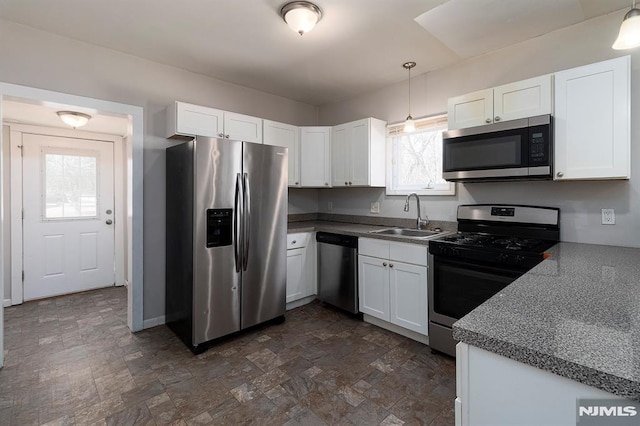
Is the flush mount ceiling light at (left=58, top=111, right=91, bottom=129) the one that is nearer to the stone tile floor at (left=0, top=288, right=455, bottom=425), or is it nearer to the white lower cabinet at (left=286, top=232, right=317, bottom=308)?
the stone tile floor at (left=0, top=288, right=455, bottom=425)

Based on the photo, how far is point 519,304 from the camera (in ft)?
3.17

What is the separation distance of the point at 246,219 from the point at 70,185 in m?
2.99

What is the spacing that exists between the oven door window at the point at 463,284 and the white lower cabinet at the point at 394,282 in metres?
0.14

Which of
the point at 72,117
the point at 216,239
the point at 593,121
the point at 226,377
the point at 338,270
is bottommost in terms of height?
the point at 226,377

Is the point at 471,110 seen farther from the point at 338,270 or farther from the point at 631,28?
the point at 338,270

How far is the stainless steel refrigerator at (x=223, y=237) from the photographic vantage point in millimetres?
2520

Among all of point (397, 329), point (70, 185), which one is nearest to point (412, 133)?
point (397, 329)

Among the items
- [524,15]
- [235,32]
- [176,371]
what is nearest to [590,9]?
[524,15]

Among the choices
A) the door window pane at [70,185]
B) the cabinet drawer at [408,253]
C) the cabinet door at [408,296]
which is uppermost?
the door window pane at [70,185]

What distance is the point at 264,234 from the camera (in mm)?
2926

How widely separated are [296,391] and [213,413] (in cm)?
51

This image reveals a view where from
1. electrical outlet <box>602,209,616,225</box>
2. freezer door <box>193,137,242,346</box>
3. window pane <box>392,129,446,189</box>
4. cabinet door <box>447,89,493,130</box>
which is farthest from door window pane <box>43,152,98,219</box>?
electrical outlet <box>602,209,616,225</box>

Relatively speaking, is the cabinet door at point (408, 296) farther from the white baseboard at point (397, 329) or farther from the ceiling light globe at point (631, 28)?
the ceiling light globe at point (631, 28)

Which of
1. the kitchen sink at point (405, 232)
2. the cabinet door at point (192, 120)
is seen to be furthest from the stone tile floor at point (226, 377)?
the cabinet door at point (192, 120)
